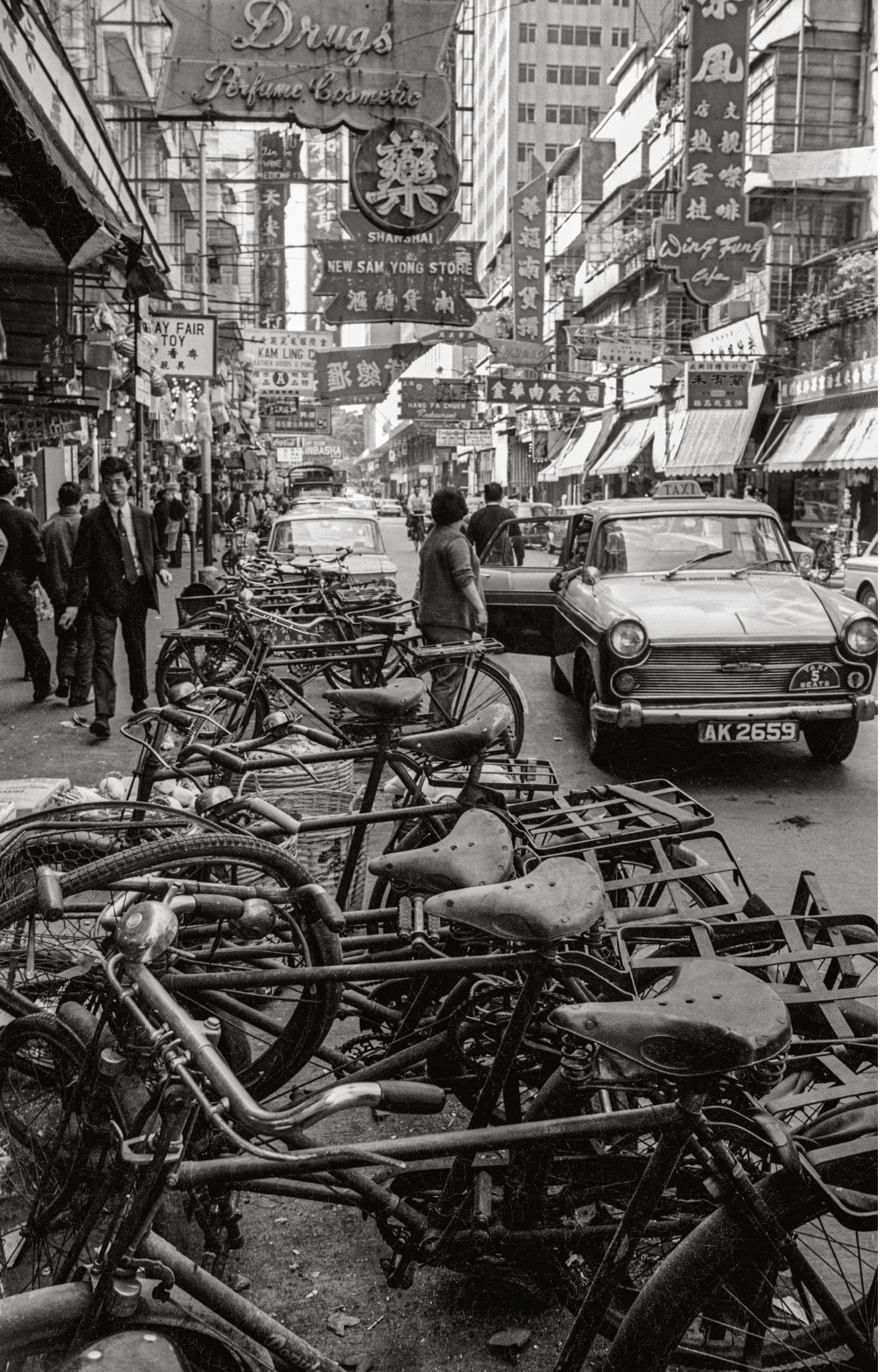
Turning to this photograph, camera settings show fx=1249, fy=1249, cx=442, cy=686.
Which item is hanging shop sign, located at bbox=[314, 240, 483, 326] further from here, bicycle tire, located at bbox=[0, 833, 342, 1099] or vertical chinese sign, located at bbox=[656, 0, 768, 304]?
bicycle tire, located at bbox=[0, 833, 342, 1099]

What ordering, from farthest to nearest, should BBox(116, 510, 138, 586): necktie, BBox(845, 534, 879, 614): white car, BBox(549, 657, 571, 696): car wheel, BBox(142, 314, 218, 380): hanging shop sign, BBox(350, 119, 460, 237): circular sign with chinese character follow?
BBox(142, 314, 218, 380): hanging shop sign, BBox(845, 534, 879, 614): white car, BBox(549, 657, 571, 696): car wheel, BBox(350, 119, 460, 237): circular sign with chinese character, BBox(116, 510, 138, 586): necktie

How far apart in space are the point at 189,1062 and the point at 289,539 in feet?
47.2

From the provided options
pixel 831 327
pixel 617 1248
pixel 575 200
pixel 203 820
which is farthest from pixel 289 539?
pixel 575 200

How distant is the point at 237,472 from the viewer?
48.8 metres

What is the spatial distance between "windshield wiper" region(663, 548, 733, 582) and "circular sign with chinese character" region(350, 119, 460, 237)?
521 cm

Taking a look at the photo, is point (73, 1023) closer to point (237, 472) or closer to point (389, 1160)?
point (389, 1160)

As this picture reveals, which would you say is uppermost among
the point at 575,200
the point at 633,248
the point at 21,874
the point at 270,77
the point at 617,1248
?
the point at 575,200

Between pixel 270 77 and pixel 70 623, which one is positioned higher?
pixel 270 77

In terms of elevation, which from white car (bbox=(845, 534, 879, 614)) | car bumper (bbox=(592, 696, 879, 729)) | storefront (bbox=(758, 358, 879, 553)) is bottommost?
car bumper (bbox=(592, 696, 879, 729))

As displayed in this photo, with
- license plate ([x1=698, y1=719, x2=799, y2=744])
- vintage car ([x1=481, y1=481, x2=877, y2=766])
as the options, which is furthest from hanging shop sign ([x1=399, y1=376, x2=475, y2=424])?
license plate ([x1=698, y1=719, x2=799, y2=744])

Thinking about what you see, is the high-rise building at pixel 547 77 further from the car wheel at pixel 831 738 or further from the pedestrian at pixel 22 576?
the car wheel at pixel 831 738

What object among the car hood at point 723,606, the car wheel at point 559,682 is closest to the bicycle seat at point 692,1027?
the car hood at point 723,606

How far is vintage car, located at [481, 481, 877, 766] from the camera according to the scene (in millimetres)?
7949

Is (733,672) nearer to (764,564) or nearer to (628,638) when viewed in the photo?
(628,638)
